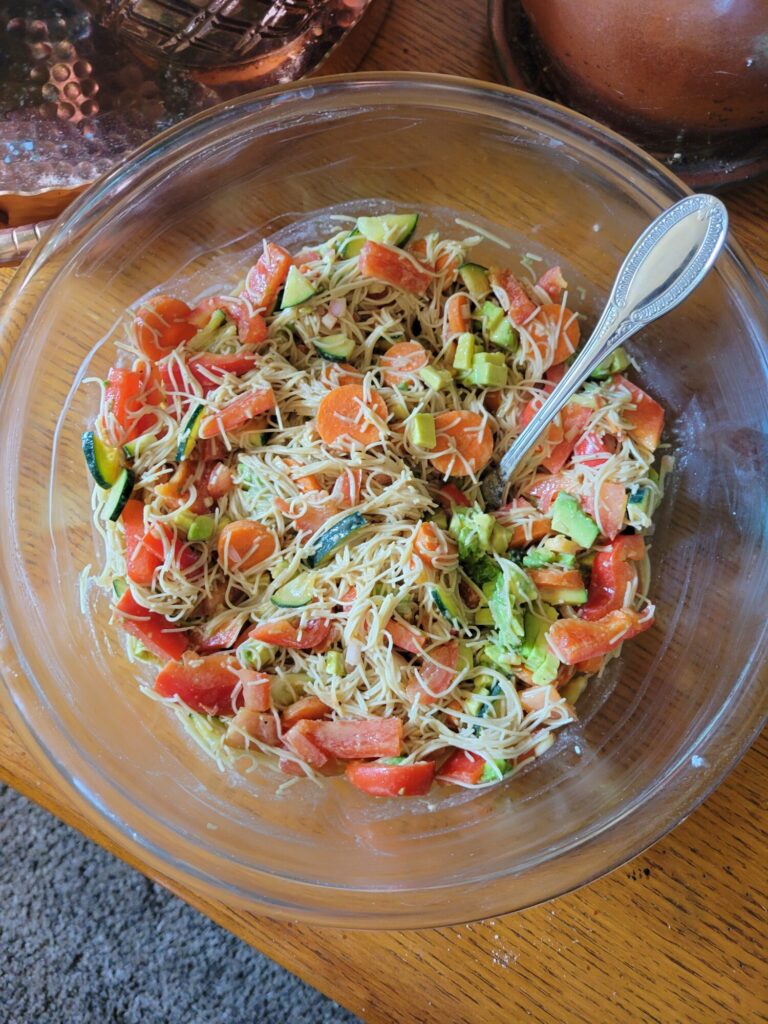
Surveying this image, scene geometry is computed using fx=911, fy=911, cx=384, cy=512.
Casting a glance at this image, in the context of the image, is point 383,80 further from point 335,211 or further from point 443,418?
point 443,418

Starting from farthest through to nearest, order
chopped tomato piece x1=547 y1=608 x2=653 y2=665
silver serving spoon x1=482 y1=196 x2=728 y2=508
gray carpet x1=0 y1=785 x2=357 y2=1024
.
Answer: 1. gray carpet x1=0 y1=785 x2=357 y2=1024
2. chopped tomato piece x1=547 y1=608 x2=653 y2=665
3. silver serving spoon x1=482 y1=196 x2=728 y2=508

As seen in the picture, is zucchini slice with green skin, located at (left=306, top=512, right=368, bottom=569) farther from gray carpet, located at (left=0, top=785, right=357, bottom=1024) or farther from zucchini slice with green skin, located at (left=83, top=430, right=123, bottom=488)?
gray carpet, located at (left=0, top=785, right=357, bottom=1024)

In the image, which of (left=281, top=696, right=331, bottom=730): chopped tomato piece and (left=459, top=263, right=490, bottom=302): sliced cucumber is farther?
(left=459, top=263, right=490, bottom=302): sliced cucumber

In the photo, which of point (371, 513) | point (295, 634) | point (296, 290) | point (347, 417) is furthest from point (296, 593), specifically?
point (296, 290)

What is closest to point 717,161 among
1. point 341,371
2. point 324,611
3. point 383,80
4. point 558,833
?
point 383,80

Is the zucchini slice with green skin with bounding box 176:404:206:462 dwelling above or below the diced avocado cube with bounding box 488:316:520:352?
below

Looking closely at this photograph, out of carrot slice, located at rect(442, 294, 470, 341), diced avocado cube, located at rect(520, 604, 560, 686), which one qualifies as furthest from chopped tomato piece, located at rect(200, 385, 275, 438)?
diced avocado cube, located at rect(520, 604, 560, 686)

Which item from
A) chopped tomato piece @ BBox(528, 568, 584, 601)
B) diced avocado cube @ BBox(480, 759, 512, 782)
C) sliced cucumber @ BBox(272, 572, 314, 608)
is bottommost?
diced avocado cube @ BBox(480, 759, 512, 782)
